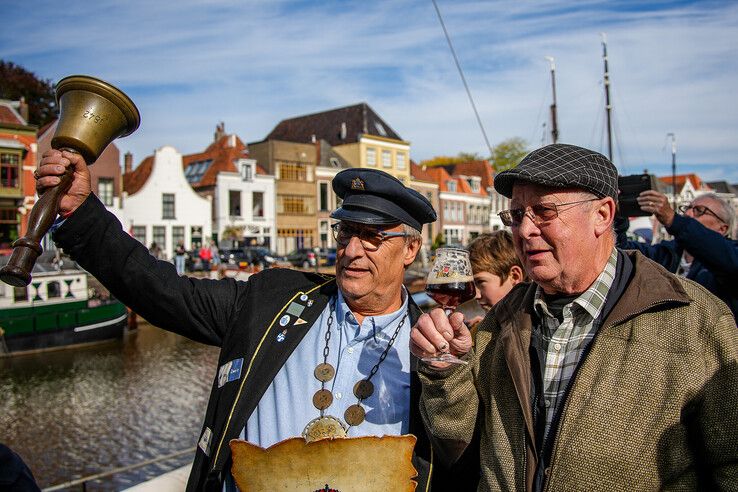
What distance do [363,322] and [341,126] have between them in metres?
50.6

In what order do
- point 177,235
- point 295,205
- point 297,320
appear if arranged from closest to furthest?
point 297,320 → point 177,235 → point 295,205

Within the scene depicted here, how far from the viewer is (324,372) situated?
7.70 feet

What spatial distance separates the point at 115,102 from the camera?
81.9 inches

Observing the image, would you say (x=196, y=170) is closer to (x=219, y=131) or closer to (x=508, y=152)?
(x=219, y=131)

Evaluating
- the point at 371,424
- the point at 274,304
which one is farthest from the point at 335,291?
the point at 371,424

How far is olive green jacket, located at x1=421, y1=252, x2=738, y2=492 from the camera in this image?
5.55 feet

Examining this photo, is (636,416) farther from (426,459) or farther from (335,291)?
(335,291)

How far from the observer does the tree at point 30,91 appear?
37.3 meters

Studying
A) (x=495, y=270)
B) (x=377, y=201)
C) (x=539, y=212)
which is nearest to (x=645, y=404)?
(x=539, y=212)

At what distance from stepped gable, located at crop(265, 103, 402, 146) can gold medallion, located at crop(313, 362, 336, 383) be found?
4785 centimetres

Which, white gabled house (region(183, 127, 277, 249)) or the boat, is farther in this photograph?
white gabled house (region(183, 127, 277, 249))

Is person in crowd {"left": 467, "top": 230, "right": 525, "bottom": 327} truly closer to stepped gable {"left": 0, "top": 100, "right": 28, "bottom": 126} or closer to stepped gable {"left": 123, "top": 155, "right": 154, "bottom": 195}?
stepped gable {"left": 0, "top": 100, "right": 28, "bottom": 126}

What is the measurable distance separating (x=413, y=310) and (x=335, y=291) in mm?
346

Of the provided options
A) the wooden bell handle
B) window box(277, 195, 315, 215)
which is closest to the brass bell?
the wooden bell handle
